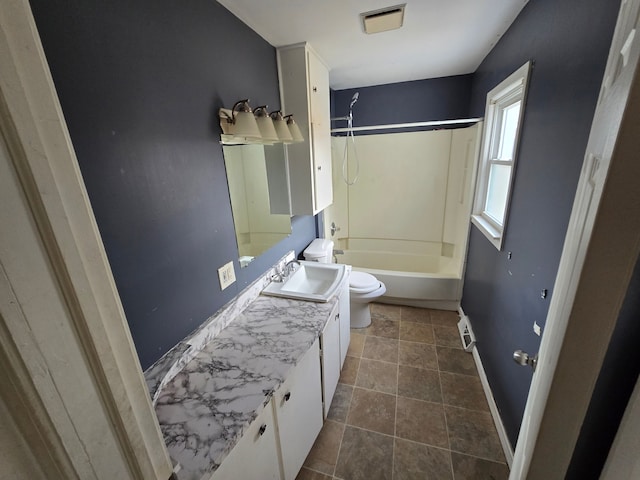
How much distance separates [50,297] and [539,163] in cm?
176

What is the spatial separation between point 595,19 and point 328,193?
1.76 meters

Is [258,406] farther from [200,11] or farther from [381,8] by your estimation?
[381,8]

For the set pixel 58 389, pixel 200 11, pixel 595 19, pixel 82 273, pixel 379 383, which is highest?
pixel 200 11

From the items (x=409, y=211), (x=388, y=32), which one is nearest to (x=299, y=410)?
(x=388, y=32)

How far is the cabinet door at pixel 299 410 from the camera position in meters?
1.11

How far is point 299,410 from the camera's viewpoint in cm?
125

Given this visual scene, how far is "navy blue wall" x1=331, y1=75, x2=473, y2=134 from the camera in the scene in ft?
9.39

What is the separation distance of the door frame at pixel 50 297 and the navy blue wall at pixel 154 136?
0.58 m

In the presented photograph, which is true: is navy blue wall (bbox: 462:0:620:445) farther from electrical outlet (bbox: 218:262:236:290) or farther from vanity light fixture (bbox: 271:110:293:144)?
electrical outlet (bbox: 218:262:236:290)

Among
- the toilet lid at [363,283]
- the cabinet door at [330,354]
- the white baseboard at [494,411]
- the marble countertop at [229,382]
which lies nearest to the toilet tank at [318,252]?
the toilet lid at [363,283]

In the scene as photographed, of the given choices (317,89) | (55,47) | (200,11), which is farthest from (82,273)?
(317,89)

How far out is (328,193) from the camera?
2398 mm

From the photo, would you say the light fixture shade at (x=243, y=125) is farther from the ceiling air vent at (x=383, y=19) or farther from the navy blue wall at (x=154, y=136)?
the ceiling air vent at (x=383, y=19)

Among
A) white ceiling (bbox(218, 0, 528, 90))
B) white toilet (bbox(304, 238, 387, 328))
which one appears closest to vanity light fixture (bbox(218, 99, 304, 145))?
white ceiling (bbox(218, 0, 528, 90))
